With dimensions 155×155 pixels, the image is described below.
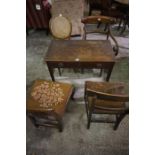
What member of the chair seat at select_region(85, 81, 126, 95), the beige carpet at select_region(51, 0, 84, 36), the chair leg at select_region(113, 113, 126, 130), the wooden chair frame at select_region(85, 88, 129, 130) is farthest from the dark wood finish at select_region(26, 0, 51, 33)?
the chair leg at select_region(113, 113, 126, 130)

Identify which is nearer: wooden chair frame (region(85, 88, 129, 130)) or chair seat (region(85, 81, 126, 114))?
wooden chair frame (region(85, 88, 129, 130))

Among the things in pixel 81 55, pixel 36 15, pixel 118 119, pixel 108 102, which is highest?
pixel 36 15

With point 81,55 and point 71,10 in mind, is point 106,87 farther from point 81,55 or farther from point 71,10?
point 71,10

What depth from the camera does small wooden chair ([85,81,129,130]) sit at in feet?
5.25

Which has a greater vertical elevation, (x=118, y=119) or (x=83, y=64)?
(x=83, y=64)

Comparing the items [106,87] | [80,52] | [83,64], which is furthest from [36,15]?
[106,87]

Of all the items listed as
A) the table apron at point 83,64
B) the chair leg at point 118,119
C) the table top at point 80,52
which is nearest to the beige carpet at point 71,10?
the table top at point 80,52

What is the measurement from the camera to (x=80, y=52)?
7.63ft

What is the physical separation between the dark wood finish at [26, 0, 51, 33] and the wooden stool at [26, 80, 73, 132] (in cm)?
172

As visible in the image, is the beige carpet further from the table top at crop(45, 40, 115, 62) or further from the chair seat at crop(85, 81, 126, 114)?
the chair seat at crop(85, 81, 126, 114)

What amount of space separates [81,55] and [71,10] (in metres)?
1.90
